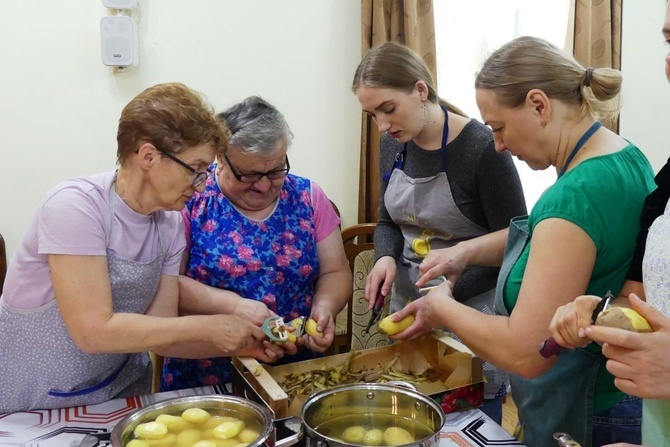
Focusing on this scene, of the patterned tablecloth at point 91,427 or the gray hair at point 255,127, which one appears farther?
the gray hair at point 255,127

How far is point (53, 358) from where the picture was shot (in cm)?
146

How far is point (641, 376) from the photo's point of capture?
0.96 m

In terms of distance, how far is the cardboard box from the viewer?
4.42 feet

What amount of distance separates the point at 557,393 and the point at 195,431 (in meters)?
0.77

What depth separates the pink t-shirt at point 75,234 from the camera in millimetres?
1356

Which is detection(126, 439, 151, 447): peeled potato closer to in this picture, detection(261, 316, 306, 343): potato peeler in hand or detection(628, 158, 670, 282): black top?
detection(261, 316, 306, 343): potato peeler in hand

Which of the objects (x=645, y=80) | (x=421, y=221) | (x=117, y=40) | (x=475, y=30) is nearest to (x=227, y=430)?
(x=421, y=221)

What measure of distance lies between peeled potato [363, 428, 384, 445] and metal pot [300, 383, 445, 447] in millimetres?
45

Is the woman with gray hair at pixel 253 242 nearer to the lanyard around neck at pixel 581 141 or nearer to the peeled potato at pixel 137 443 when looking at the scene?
the peeled potato at pixel 137 443

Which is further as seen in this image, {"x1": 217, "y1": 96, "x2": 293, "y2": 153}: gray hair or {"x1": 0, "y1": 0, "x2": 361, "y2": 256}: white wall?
{"x1": 0, "y1": 0, "x2": 361, "y2": 256}: white wall

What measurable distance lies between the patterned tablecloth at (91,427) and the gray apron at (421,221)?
580 millimetres

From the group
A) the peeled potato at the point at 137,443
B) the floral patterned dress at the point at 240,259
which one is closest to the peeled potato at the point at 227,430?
the peeled potato at the point at 137,443

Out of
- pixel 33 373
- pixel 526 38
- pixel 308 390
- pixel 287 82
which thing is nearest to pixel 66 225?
pixel 33 373

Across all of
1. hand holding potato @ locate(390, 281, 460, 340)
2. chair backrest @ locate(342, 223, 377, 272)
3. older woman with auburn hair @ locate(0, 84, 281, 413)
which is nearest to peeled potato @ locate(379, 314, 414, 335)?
hand holding potato @ locate(390, 281, 460, 340)
